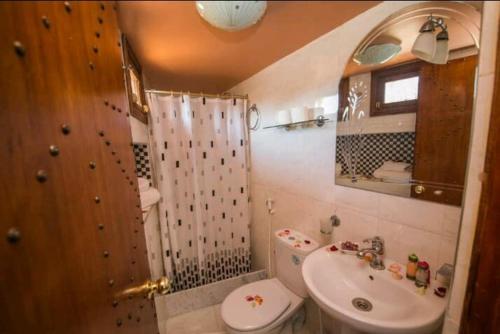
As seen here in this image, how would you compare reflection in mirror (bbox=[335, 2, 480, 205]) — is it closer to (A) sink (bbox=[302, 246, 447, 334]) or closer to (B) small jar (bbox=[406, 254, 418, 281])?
(B) small jar (bbox=[406, 254, 418, 281])

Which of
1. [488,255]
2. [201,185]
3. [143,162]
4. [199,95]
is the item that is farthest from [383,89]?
[143,162]

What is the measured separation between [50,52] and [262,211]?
5.81 ft

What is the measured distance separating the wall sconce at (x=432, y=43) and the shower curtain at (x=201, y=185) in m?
1.39

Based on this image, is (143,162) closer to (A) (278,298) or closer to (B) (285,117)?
(B) (285,117)

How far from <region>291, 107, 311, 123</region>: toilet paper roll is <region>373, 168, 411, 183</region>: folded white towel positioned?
20.0 inches

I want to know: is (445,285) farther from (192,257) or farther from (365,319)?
(192,257)

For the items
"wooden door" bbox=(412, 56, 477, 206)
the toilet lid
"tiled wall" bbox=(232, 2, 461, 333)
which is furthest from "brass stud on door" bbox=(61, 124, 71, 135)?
the toilet lid

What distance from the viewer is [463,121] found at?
0.71m

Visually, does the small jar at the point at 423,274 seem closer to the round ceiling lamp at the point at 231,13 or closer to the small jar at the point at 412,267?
the small jar at the point at 412,267

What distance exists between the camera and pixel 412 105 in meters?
0.86

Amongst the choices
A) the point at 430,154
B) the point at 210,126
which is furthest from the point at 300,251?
the point at 210,126

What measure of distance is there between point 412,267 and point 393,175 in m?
0.39

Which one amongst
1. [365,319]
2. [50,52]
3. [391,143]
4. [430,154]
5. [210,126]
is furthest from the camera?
[210,126]

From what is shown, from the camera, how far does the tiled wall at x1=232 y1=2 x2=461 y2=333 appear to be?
0.81m
